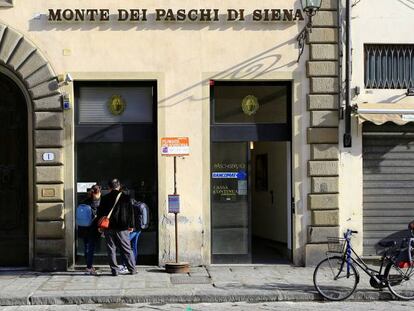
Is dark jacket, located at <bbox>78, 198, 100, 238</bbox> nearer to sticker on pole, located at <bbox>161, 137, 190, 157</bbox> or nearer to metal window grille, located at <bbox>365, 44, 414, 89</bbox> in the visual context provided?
sticker on pole, located at <bbox>161, 137, 190, 157</bbox>

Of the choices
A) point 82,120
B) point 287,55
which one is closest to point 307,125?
point 287,55

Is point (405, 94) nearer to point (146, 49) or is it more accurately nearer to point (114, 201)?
point (146, 49)

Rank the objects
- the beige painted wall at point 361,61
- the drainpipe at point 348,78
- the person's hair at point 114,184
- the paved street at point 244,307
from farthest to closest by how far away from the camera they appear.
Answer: the beige painted wall at point 361,61, the drainpipe at point 348,78, the person's hair at point 114,184, the paved street at point 244,307

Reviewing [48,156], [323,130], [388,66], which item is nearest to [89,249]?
[48,156]

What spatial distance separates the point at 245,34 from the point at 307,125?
2188 millimetres

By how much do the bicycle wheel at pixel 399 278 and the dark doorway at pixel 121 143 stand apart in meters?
4.67

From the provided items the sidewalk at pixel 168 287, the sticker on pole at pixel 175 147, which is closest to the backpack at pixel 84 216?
the sidewalk at pixel 168 287

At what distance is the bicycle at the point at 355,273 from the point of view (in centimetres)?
978

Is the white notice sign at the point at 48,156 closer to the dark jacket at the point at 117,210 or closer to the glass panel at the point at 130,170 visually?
the glass panel at the point at 130,170

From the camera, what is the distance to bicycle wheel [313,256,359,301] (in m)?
9.79

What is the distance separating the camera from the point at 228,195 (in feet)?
41.5

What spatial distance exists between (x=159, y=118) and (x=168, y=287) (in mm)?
3486

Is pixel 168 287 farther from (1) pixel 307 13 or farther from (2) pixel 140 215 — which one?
(1) pixel 307 13

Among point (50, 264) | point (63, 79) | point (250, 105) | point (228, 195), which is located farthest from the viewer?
point (250, 105)
